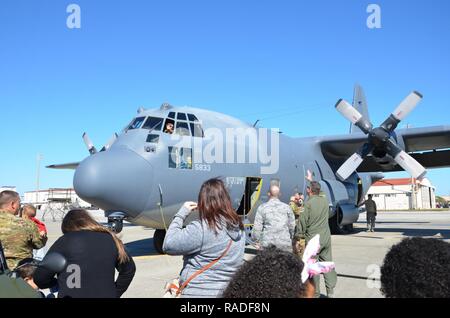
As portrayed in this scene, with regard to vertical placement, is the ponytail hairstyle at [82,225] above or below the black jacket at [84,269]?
above

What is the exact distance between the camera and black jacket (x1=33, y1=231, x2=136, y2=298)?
2877 mm

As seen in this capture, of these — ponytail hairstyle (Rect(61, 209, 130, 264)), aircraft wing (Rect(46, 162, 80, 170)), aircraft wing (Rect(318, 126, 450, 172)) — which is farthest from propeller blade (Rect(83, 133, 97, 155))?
ponytail hairstyle (Rect(61, 209, 130, 264))

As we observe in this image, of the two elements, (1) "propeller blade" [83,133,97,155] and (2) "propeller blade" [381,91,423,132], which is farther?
(1) "propeller blade" [83,133,97,155]

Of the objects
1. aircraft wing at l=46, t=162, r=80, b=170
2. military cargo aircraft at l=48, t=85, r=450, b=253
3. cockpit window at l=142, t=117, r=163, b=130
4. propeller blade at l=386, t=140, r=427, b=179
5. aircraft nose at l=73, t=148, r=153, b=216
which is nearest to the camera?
aircraft nose at l=73, t=148, r=153, b=216

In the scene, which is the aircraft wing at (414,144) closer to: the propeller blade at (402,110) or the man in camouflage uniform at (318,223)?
the propeller blade at (402,110)

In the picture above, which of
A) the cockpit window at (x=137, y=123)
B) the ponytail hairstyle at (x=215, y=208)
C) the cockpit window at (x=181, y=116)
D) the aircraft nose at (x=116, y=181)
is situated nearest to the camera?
the ponytail hairstyle at (x=215, y=208)

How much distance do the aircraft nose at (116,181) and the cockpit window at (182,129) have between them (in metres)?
1.39

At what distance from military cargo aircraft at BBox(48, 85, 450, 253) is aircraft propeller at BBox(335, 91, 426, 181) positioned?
3 cm

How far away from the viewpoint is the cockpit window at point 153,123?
9.52 meters

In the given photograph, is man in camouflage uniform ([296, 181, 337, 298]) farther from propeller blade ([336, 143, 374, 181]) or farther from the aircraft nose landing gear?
propeller blade ([336, 143, 374, 181])

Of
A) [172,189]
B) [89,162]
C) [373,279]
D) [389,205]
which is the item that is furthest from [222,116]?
[389,205]

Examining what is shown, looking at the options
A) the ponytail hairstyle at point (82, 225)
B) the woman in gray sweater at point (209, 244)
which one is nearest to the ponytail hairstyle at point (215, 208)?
the woman in gray sweater at point (209, 244)
